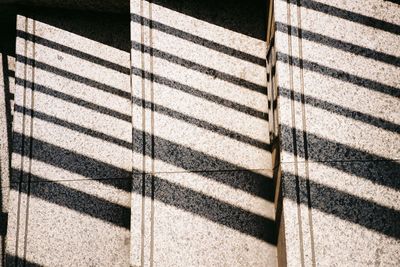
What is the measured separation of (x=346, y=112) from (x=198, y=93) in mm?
1060

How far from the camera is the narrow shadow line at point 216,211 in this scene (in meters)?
2.37

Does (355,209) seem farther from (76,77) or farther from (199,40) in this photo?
(76,77)

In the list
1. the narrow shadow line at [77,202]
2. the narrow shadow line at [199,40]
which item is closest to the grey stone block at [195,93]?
the narrow shadow line at [199,40]

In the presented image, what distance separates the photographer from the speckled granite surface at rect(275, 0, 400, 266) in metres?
2.01

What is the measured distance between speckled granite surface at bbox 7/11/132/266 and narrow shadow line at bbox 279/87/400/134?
1.45 meters

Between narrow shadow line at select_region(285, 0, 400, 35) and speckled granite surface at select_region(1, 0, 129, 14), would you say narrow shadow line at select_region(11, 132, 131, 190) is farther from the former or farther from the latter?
narrow shadow line at select_region(285, 0, 400, 35)

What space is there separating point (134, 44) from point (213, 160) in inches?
42.2

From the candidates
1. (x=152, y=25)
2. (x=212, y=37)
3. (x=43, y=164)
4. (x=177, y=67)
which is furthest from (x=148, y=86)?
(x=43, y=164)

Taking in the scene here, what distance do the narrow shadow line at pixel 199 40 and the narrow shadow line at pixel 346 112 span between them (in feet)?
1.81

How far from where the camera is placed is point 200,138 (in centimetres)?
246

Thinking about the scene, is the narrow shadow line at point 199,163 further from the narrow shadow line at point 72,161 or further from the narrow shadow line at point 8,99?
the narrow shadow line at point 8,99

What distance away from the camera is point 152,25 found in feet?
8.27

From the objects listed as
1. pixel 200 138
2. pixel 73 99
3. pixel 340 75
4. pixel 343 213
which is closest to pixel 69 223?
pixel 73 99

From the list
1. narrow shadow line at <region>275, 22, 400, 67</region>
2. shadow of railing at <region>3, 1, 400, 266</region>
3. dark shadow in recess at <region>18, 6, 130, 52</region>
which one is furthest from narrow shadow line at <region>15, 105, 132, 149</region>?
narrow shadow line at <region>275, 22, 400, 67</region>
